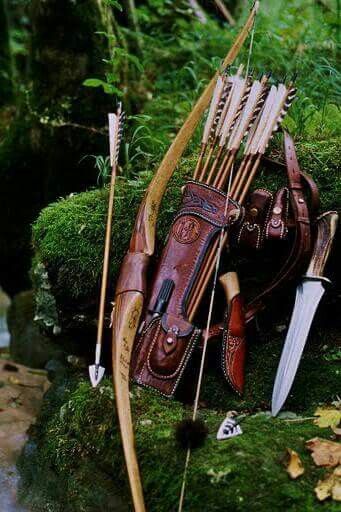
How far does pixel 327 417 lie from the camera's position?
2465 mm

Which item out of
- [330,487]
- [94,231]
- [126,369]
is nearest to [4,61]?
[94,231]

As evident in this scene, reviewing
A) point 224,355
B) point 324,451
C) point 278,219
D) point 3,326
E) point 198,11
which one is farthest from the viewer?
point 198,11

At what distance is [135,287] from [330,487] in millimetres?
1137

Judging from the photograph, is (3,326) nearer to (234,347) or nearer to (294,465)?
(234,347)

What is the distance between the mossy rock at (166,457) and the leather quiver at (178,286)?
107 mm

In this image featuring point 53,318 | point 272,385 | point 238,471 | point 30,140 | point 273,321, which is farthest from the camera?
point 30,140

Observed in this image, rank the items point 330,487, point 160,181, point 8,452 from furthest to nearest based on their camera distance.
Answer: point 160,181 → point 8,452 → point 330,487

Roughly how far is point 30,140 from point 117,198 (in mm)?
1631

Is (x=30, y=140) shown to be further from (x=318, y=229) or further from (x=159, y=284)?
(x=318, y=229)

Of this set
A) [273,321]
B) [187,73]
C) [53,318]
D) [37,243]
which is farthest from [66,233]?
[187,73]

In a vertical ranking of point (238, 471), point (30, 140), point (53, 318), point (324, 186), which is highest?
point (30, 140)

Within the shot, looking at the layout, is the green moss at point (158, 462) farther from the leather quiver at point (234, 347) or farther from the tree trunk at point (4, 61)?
the tree trunk at point (4, 61)

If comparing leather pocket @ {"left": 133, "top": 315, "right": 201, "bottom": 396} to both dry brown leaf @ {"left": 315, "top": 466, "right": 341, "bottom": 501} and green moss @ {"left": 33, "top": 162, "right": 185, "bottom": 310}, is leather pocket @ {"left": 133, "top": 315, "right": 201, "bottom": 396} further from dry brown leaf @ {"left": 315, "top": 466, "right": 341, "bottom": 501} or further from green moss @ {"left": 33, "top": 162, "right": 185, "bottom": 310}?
dry brown leaf @ {"left": 315, "top": 466, "right": 341, "bottom": 501}

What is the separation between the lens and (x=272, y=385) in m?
2.79
